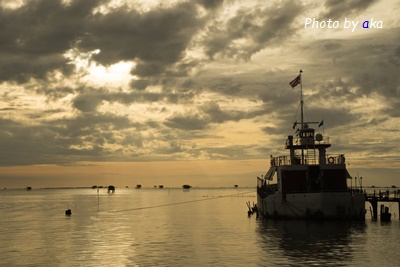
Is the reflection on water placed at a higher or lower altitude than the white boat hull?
lower

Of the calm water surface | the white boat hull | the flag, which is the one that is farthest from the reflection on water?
the flag

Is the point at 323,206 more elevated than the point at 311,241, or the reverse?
the point at 323,206

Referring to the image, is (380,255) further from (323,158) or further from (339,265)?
(323,158)

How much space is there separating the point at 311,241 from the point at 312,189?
1655cm

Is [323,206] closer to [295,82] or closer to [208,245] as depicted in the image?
[295,82]

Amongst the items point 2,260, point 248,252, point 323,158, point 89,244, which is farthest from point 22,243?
point 323,158

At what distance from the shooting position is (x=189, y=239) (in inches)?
2068

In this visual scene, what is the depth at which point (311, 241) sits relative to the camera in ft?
156

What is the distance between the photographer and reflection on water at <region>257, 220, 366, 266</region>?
37844 millimetres

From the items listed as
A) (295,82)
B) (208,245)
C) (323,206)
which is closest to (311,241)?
(208,245)

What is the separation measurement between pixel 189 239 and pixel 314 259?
18.2 metres

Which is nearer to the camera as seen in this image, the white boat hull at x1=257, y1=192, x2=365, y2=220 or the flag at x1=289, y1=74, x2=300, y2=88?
the white boat hull at x1=257, y1=192, x2=365, y2=220

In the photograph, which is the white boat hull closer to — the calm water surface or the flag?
the calm water surface

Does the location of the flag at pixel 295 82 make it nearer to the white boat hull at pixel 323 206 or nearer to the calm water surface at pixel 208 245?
the white boat hull at pixel 323 206
